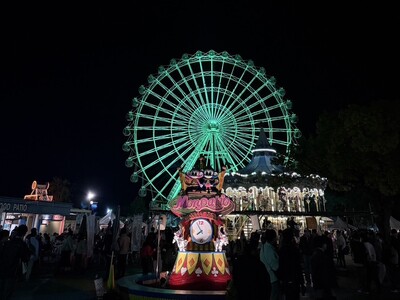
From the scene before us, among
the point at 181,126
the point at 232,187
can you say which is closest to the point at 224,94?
the point at 181,126

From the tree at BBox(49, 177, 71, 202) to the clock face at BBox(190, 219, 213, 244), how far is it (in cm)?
4571

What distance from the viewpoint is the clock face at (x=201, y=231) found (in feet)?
28.8

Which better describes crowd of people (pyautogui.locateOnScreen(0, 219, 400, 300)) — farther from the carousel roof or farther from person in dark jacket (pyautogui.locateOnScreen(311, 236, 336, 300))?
the carousel roof

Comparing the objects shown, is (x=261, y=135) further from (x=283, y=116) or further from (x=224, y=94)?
(x=224, y=94)

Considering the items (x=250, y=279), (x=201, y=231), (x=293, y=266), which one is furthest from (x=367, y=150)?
(x=250, y=279)

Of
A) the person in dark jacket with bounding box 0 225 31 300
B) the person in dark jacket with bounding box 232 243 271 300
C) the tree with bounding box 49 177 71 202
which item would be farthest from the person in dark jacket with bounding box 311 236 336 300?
the tree with bounding box 49 177 71 202

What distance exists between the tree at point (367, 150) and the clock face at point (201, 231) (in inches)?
342

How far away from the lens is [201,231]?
29.0 feet

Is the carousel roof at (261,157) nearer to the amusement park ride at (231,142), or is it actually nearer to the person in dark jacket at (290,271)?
the amusement park ride at (231,142)

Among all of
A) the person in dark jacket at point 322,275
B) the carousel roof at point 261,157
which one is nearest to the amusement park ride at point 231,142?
the carousel roof at point 261,157

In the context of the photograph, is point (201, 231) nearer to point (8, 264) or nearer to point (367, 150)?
point (8, 264)

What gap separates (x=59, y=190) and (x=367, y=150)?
47364 mm

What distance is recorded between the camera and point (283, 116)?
25516 millimetres

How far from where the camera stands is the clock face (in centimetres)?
879
